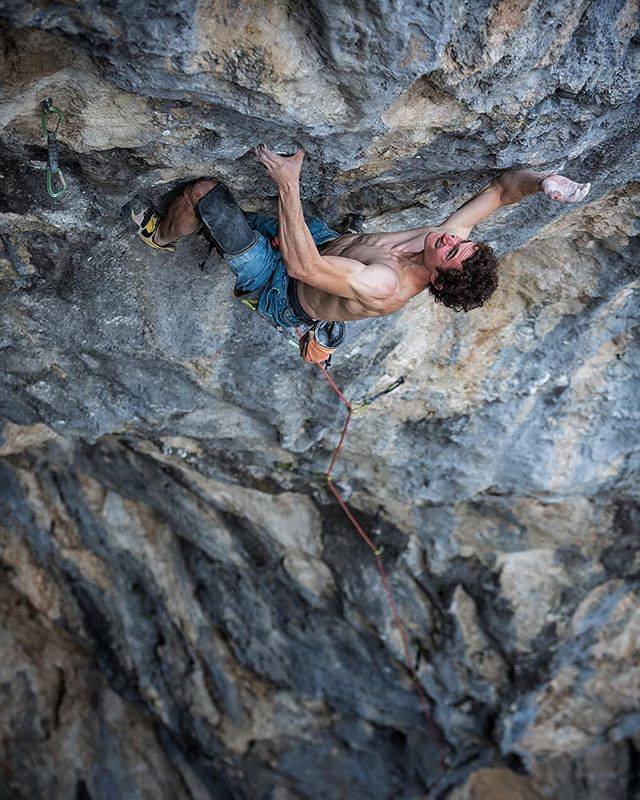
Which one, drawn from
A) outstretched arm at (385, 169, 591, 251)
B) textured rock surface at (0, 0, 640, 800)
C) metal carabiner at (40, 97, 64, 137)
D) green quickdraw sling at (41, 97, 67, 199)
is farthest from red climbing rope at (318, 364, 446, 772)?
metal carabiner at (40, 97, 64, 137)

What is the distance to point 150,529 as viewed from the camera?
20.4 ft

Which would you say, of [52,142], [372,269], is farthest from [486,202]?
[52,142]

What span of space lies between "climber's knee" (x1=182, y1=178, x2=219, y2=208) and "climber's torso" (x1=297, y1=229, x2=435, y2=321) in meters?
0.54

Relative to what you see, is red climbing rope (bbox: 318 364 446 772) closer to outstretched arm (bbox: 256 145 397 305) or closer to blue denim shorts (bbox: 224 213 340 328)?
blue denim shorts (bbox: 224 213 340 328)

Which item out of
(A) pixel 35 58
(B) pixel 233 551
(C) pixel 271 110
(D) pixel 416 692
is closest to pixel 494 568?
(D) pixel 416 692

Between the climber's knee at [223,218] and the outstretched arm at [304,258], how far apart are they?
0.32 meters

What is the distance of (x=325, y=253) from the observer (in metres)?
3.34

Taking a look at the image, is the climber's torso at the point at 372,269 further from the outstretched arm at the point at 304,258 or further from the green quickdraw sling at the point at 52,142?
the green quickdraw sling at the point at 52,142

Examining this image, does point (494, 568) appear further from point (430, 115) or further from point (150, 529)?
point (430, 115)

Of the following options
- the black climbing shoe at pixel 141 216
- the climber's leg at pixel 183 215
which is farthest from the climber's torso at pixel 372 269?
the black climbing shoe at pixel 141 216

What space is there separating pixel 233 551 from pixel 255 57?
4288 millimetres

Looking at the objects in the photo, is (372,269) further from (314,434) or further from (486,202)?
(314,434)

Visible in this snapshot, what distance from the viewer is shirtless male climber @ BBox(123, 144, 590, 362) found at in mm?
2902

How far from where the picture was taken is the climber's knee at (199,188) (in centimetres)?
315
